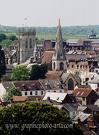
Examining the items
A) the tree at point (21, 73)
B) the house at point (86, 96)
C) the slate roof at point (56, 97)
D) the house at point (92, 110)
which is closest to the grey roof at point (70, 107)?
the house at point (92, 110)

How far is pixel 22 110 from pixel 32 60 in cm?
7294

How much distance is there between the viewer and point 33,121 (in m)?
52.7

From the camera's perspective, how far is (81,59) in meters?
122

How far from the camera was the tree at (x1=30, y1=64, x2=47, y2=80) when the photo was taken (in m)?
107

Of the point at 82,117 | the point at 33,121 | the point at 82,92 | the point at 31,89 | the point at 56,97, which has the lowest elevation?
the point at 31,89

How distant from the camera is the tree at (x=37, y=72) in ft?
351

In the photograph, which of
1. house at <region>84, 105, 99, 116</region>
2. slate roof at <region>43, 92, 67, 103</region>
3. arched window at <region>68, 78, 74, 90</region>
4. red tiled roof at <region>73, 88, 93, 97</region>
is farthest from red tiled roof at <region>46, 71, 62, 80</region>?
house at <region>84, 105, 99, 116</region>

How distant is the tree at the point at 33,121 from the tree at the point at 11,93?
25.9 meters

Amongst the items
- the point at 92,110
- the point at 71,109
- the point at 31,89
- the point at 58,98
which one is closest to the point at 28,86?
the point at 31,89

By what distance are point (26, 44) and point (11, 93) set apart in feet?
155

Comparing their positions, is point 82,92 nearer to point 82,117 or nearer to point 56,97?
point 56,97

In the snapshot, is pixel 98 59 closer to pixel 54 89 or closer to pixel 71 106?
pixel 54 89

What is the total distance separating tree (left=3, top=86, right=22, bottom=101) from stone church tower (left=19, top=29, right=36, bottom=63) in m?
42.1

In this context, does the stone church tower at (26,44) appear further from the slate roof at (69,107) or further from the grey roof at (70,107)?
the grey roof at (70,107)
